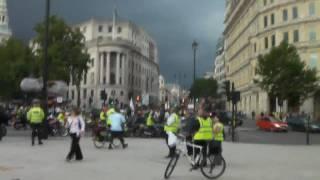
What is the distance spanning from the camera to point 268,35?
88.0 meters

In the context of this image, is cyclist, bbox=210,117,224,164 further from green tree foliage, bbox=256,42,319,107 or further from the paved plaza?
green tree foliage, bbox=256,42,319,107

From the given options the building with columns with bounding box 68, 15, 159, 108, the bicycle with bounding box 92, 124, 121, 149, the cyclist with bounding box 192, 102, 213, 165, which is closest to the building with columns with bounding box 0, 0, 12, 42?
the building with columns with bounding box 68, 15, 159, 108

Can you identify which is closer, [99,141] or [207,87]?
[99,141]

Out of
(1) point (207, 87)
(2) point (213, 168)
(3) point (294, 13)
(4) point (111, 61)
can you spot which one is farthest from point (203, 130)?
(4) point (111, 61)

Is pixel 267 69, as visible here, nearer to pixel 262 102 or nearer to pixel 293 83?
pixel 293 83

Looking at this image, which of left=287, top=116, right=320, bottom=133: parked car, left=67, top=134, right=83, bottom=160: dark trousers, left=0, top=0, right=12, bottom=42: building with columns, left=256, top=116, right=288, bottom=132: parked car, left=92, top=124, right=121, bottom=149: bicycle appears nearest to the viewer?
left=67, top=134, right=83, bottom=160: dark trousers

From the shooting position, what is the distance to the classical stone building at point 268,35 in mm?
80250

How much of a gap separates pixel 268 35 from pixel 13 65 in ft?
125

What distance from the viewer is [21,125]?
42562 mm

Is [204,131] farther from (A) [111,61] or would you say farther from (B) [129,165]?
(A) [111,61]

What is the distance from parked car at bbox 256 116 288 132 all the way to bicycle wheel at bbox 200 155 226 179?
120ft

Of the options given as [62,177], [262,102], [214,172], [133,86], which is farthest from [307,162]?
[133,86]

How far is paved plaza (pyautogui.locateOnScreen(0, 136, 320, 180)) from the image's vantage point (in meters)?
15.1

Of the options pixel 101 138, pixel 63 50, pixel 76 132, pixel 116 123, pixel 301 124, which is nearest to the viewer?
pixel 76 132
